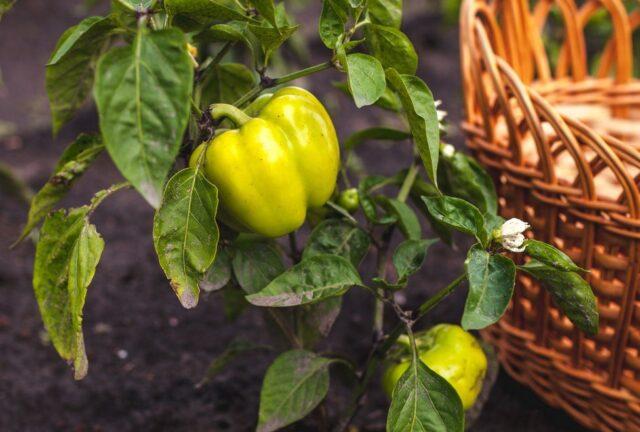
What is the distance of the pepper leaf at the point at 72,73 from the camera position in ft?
2.51

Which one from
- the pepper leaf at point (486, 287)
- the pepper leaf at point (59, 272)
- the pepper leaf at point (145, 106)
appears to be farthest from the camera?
the pepper leaf at point (59, 272)

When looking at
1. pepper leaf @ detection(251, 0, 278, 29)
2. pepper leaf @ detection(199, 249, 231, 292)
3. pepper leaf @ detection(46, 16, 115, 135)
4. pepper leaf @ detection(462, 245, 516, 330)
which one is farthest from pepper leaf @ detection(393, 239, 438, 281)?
pepper leaf @ detection(46, 16, 115, 135)

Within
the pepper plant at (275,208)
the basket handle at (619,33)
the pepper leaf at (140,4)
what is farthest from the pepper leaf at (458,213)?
the basket handle at (619,33)

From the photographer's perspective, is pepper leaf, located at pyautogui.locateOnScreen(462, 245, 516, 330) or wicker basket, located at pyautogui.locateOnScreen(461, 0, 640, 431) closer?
pepper leaf, located at pyautogui.locateOnScreen(462, 245, 516, 330)

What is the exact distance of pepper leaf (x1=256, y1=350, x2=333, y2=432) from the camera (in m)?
0.88

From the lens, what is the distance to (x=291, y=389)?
90 cm

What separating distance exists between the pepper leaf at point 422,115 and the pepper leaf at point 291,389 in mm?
329

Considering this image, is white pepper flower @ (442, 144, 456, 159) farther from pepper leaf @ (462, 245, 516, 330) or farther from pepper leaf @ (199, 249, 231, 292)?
pepper leaf @ (199, 249, 231, 292)

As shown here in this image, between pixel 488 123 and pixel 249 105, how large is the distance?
1.35 feet

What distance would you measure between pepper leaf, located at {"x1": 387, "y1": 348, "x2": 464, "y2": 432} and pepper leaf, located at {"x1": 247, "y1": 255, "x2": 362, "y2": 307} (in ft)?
0.44

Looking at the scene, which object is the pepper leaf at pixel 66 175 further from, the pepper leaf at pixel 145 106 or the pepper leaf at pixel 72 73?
the pepper leaf at pixel 145 106

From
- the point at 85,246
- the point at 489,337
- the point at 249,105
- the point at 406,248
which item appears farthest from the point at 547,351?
the point at 85,246

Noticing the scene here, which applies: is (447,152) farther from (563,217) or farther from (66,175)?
(66,175)

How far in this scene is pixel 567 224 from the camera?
961 mm
